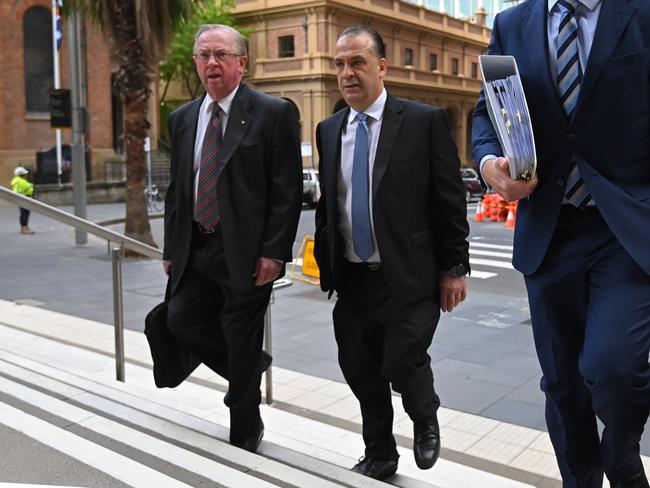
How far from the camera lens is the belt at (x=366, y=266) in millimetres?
3295

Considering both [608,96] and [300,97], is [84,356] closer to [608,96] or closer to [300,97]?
[608,96]

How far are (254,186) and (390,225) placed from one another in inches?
27.4

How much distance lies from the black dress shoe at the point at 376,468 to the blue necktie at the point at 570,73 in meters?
1.62

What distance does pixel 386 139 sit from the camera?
128 inches

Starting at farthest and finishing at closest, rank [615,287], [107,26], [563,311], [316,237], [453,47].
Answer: [453,47] < [107,26] < [316,237] < [563,311] < [615,287]

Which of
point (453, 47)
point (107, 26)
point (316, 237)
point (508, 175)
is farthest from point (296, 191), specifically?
point (453, 47)

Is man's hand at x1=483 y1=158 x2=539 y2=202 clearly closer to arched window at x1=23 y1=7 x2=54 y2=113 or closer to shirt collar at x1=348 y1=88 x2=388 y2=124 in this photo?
shirt collar at x1=348 y1=88 x2=388 y2=124

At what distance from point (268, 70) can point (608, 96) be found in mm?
42514

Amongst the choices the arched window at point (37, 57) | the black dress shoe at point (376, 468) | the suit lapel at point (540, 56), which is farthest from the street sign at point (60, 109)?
the arched window at point (37, 57)

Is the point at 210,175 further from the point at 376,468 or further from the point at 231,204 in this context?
the point at 376,468

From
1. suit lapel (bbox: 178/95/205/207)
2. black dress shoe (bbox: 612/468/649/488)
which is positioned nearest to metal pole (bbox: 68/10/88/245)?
suit lapel (bbox: 178/95/205/207)

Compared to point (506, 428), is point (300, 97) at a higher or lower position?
higher

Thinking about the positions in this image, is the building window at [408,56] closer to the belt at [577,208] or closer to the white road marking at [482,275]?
the white road marking at [482,275]

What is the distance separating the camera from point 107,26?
14750 millimetres
